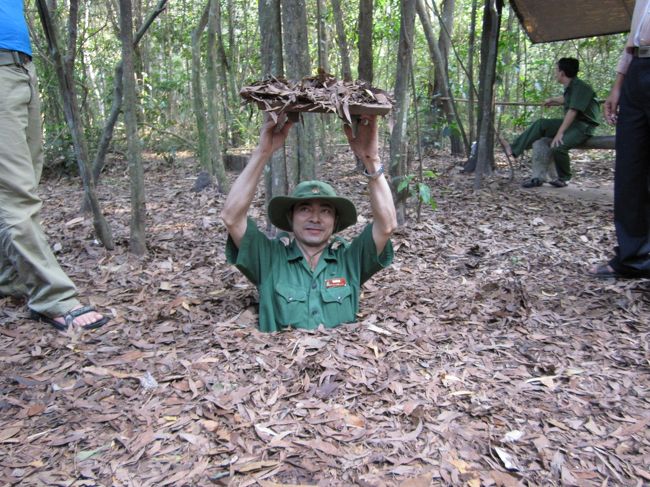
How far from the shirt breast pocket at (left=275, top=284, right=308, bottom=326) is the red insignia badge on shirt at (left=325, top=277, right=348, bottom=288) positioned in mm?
166

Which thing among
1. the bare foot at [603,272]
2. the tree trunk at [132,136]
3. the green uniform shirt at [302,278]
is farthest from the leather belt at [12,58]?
the bare foot at [603,272]

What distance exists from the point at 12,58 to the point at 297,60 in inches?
73.3

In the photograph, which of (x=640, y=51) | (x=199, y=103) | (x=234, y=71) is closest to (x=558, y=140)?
(x=640, y=51)

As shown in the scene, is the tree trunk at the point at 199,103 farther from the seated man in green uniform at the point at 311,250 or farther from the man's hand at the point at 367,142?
the man's hand at the point at 367,142

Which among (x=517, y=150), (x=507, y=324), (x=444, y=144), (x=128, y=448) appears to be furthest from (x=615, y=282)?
(x=444, y=144)

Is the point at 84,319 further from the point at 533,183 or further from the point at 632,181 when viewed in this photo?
the point at 533,183

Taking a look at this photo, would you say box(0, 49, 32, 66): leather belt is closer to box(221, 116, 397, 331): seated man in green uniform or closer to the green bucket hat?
box(221, 116, 397, 331): seated man in green uniform

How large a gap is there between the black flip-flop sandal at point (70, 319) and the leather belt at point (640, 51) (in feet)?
12.6

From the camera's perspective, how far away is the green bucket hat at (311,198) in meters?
3.17

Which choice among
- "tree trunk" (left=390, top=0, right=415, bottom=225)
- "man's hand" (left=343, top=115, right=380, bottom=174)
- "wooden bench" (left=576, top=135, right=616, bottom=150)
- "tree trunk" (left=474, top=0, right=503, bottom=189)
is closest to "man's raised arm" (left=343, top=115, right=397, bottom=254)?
"man's hand" (left=343, top=115, right=380, bottom=174)

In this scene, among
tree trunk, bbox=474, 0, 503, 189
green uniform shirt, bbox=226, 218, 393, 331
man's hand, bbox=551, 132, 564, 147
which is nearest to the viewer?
green uniform shirt, bbox=226, 218, 393, 331

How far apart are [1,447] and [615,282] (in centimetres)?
385

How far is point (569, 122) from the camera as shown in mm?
7391

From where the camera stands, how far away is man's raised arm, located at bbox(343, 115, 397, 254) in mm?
3048
